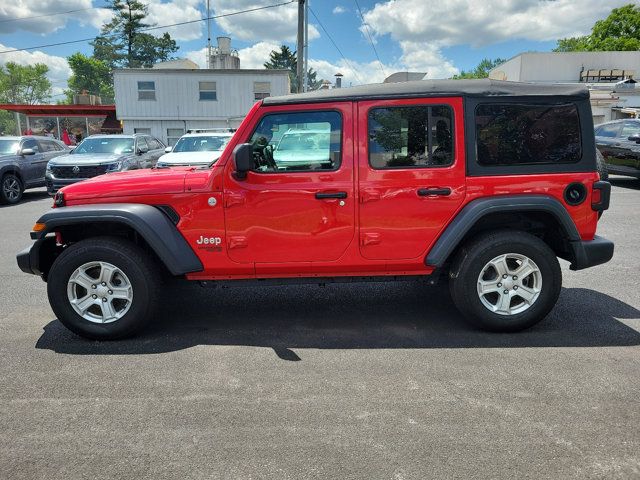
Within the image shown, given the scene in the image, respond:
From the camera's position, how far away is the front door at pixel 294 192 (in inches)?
155

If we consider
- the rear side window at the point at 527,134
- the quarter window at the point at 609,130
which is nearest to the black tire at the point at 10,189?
the rear side window at the point at 527,134

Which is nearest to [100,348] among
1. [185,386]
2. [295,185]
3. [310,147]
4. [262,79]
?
[185,386]

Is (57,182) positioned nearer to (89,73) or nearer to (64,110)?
(64,110)

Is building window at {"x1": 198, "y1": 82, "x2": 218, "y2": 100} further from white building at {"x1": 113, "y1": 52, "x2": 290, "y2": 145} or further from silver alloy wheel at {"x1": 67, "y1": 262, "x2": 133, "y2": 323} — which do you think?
silver alloy wheel at {"x1": 67, "y1": 262, "x2": 133, "y2": 323}

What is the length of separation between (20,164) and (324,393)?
1245cm

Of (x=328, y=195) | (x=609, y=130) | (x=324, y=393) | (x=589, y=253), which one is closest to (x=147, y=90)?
(x=609, y=130)

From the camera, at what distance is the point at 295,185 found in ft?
12.9

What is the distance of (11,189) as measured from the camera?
40.5ft

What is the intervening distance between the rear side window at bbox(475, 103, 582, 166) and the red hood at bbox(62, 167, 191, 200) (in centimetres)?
243

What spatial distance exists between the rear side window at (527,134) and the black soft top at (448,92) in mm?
99

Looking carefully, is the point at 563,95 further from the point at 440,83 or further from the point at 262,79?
the point at 262,79

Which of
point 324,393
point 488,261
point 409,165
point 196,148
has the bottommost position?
point 324,393

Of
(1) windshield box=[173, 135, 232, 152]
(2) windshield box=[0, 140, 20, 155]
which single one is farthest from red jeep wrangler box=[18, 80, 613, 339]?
(2) windshield box=[0, 140, 20, 155]

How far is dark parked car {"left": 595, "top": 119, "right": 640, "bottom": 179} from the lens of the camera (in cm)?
1250
